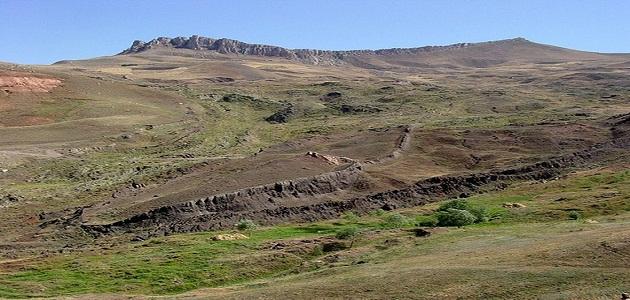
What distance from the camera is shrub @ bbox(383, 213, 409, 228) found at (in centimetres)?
3516

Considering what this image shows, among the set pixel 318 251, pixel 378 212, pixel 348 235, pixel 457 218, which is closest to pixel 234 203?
pixel 378 212

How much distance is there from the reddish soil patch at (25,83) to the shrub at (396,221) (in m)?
69.4

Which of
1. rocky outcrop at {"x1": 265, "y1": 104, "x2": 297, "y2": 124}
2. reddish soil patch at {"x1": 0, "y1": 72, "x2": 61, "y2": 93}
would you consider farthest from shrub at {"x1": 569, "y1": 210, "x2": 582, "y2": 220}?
reddish soil patch at {"x1": 0, "y1": 72, "x2": 61, "y2": 93}

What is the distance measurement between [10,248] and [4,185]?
18.9m

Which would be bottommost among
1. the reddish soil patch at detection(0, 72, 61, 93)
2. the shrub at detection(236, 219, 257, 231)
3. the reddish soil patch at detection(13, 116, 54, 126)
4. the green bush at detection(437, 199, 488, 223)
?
the shrub at detection(236, 219, 257, 231)

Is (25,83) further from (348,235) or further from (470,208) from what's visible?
(348,235)

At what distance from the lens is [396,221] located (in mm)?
36000

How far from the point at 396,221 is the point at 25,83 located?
73901 mm

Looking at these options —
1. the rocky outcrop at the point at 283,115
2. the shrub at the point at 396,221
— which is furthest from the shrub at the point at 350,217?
the rocky outcrop at the point at 283,115

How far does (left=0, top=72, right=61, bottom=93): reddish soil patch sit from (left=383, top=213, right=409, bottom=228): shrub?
6939 centimetres

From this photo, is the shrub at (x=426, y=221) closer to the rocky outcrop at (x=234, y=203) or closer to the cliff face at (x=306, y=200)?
the cliff face at (x=306, y=200)

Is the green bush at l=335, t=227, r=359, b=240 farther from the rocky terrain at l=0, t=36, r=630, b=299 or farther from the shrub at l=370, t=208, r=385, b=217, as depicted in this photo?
the shrub at l=370, t=208, r=385, b=217

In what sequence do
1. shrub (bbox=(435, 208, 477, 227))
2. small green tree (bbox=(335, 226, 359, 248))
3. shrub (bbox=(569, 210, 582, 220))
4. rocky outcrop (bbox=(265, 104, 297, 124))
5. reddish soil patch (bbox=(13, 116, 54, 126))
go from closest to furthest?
small green tree (bbox=(335, 226, 359, 248)), shrub (bbox=(569, 210, 582, 220)), shrub (bbox=(435, 208, 477, 227)), reddish soil patch (bbox=(13, 116, 54, 126)), rocky outcrop (bbox=(265, 104, 297, 124))

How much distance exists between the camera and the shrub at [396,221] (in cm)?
3516
